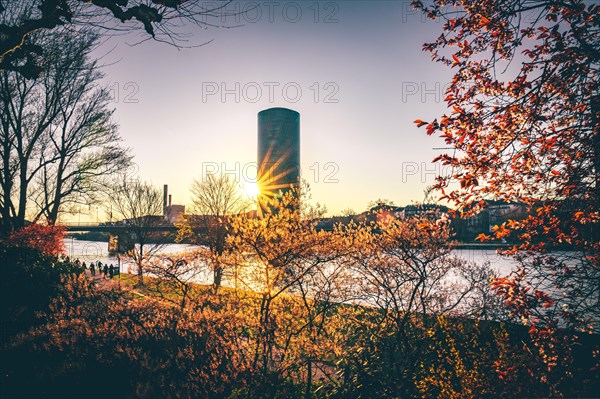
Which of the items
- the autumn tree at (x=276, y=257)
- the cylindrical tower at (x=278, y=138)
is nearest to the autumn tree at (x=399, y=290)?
the autumn tree at (x=276, y=257)

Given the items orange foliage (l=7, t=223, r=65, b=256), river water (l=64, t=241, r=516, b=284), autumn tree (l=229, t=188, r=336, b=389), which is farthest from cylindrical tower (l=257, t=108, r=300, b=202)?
autumn tree (l=229, t=188, r=336, b=389)

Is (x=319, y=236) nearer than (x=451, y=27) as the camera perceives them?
No

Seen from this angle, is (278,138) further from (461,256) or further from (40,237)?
(40,237)

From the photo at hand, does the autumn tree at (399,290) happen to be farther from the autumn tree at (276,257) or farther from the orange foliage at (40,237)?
the orange foliage at (40,237)

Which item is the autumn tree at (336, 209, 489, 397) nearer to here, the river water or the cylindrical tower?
the river water

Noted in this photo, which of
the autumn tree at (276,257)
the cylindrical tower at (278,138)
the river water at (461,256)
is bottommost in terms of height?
the river water at (461,256)

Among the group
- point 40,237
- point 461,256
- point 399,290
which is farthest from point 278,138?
point 399,290

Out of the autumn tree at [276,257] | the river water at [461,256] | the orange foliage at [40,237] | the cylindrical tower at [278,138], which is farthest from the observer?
the cylindrical tower at [278,138]

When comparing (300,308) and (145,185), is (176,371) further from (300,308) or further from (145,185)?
(145,185)

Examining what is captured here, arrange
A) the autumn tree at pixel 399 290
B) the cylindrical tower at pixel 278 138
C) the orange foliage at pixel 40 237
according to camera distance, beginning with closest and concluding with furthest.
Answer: the autumn tree at pixel 399 290 → the orange foliage at pixel 40 237 → the cylindrical tower at pixel 278 138

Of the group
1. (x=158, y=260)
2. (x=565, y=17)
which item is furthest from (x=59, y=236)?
(x=565, y=17)

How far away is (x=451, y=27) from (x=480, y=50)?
0.59 m

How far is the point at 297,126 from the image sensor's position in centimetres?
12106

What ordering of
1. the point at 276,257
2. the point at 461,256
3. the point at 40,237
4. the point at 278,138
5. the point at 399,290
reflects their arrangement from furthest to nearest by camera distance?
the point at 278,138 → the point at 461,256 → the point at 40,237 → the point at 399,290 → the point at 276,257
